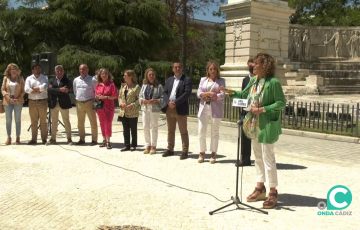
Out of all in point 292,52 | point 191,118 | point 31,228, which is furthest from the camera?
point 292,52

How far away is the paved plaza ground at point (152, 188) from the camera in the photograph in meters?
4.90

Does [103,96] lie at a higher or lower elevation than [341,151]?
higher

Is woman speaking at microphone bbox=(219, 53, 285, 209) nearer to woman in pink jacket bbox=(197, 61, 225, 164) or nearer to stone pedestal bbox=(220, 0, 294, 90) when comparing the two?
woman in pink jacket bbox=(197, 61, 225, 164)

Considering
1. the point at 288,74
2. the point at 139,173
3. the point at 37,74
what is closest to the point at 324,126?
the point at 139,173

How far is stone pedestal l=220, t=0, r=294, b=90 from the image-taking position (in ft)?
70.7

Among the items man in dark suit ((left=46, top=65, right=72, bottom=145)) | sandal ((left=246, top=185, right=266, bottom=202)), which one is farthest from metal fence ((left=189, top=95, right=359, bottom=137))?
sandal ((left=246, top=185, right=266, bottom=202))

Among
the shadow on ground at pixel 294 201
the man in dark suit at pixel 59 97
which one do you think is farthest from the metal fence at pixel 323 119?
the shadow on ground at pixel 294 201

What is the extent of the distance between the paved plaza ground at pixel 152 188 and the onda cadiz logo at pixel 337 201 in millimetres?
95

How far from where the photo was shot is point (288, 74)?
22844 millimetres

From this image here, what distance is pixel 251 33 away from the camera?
21.5 meters

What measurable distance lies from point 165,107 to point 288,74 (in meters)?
15.6

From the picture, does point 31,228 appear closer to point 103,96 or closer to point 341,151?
point 103,96

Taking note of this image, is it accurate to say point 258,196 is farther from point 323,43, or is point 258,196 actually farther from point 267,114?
point 323,43

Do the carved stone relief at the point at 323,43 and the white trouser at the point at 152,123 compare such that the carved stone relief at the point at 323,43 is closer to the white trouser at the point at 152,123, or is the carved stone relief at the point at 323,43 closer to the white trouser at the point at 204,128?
the white trouser at the point at 152,123
